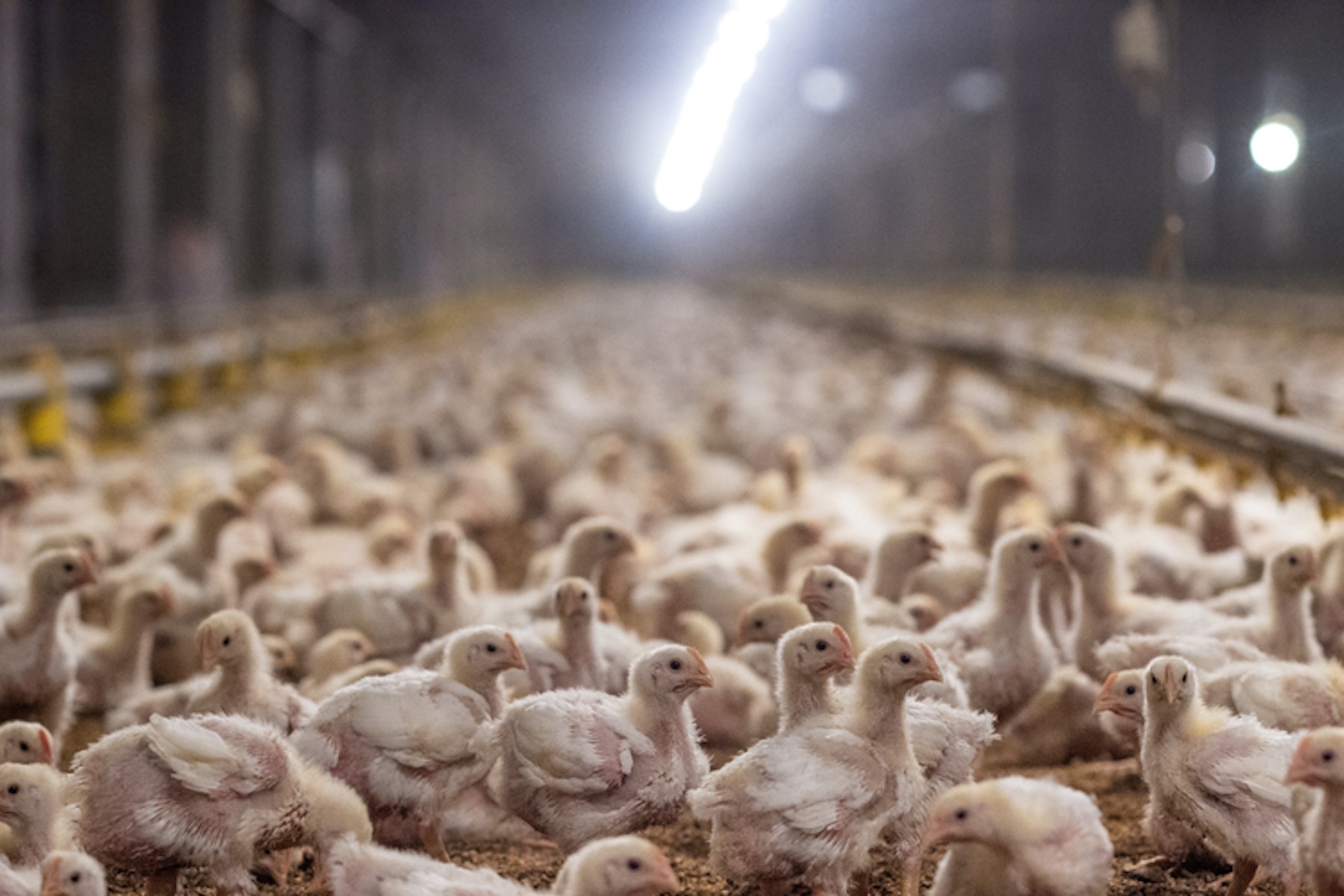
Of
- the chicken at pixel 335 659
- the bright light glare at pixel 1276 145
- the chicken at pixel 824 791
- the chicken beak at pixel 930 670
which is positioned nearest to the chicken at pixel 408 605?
the chicken at pixel 335 659

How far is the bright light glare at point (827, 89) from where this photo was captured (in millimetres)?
23781

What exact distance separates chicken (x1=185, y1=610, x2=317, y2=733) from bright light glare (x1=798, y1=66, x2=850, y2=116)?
21.2 metres

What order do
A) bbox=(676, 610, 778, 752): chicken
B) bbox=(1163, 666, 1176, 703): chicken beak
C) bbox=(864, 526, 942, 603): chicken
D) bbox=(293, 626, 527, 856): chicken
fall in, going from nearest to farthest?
bbox=(1163, 666, 1176, 703): chicken beak < bbox=(293, 626, 527, 856): chicken < bbox=(676, 610, 778, 752): chicken < bbox=(864, 526, 942, 603): chicken

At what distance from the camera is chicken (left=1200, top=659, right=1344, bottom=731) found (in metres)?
2.91

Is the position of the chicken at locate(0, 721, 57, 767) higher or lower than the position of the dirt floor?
higher

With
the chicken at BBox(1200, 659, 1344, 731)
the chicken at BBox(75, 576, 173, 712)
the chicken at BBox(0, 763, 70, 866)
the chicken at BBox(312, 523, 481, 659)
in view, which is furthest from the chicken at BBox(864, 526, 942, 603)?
the chicken at BBox(0, 763, 70, 866)

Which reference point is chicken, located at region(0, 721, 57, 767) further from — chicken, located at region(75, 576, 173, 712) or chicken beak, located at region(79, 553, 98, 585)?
chicken, located at region(75, 576, 173, 712)

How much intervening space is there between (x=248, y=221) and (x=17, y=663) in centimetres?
1722

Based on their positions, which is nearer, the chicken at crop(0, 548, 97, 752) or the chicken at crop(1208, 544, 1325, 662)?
the chicken at crop(1208, 544, 1325, 662)

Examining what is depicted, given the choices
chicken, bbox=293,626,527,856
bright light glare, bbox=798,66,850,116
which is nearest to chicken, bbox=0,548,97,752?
chicken, bbox=293,626,527,856

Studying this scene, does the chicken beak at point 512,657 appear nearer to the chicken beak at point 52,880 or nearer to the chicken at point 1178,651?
the chicken beak at point 52,880

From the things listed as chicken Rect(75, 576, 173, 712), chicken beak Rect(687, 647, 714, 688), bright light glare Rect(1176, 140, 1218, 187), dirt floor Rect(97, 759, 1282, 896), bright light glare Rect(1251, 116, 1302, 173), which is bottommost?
dirt floor Rect(97, 759, 1282, 896)

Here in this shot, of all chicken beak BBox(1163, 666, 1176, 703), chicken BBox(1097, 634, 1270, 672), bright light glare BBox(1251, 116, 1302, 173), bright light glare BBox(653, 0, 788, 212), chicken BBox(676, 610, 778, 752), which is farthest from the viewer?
bright light glare BBox(653, 0, 788, 212)

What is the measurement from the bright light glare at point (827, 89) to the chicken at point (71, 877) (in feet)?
72.5
